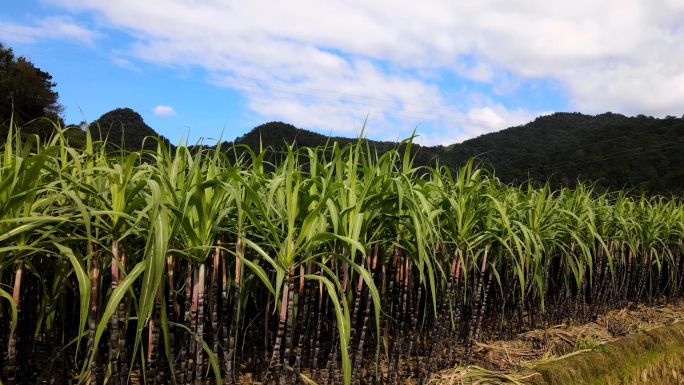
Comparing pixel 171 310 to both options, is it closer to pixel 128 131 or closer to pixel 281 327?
pixel 281 327

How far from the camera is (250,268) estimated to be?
1.69 metres

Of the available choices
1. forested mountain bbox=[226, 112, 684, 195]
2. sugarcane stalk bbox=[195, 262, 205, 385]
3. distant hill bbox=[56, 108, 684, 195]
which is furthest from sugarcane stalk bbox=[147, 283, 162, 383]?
distant hill bbox=[56, 108, 684, 195]

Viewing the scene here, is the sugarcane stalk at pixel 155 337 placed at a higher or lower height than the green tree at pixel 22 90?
lower

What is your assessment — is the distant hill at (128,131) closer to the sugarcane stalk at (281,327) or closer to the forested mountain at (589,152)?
the sugarcane stalk at (281,327)

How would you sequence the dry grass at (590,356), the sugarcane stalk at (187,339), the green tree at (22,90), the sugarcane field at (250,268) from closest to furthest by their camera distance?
the sugarcane field at (250,268) < the sugarcane stalk at (187,339) < the dry grass at (590,356) < the green tree at (22,90)

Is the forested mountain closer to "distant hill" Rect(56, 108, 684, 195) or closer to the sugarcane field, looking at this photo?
"distant hill" Rect(56, 108, 684, 195)

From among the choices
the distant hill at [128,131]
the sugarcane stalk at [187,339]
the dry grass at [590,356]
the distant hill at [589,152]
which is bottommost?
the dry grass at [590,356]

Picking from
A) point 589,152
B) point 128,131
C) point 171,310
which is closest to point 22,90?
point 128,131

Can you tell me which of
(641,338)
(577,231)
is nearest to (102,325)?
(577,231)

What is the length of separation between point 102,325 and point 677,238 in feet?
17.8

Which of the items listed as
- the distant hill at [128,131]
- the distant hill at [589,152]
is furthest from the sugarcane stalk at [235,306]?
the distant hill at [589,152]

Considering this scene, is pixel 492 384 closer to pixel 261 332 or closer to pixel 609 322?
pixel 261 332

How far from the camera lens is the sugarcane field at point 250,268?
1.29m

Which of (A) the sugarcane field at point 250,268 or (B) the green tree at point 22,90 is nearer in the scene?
(A) the sugarcane field at point 250,268
